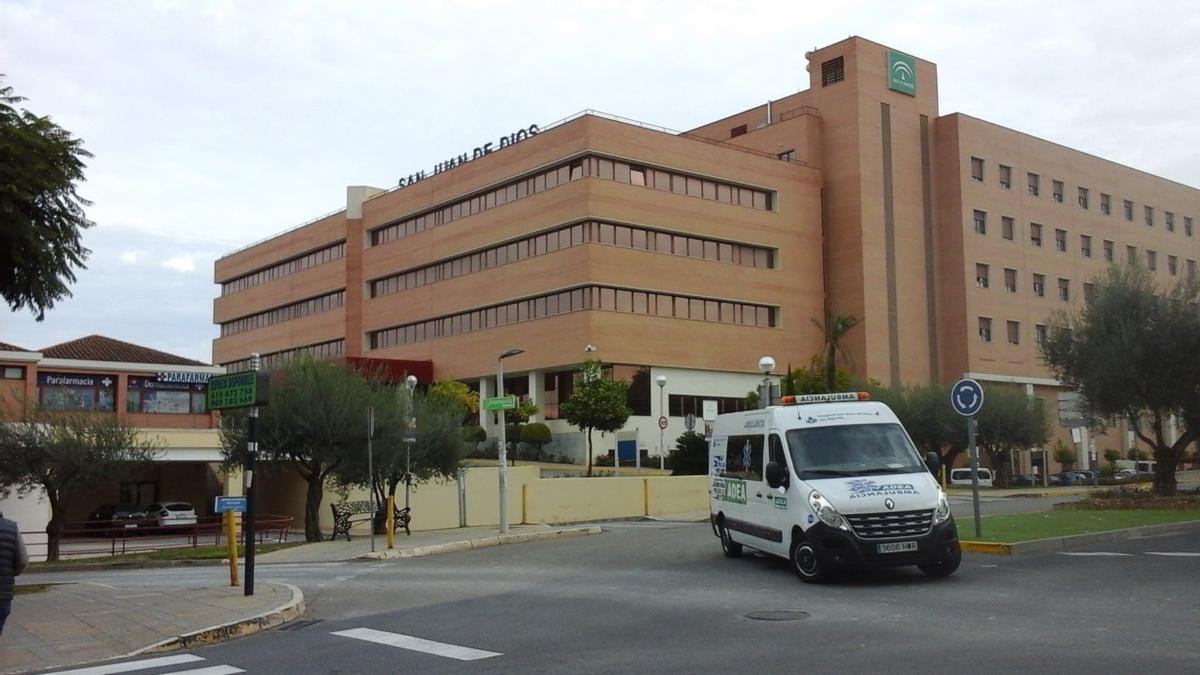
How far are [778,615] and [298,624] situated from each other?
5445mm

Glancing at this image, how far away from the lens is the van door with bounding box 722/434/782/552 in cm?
1538

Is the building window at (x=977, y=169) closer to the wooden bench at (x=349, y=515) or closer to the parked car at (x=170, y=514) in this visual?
the wooden bench at (x=349, y=515)

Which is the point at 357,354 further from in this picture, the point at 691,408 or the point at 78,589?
the point at 78,589

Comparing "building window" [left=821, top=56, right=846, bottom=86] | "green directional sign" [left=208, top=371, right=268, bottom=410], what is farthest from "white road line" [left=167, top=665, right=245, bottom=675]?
"building window" [left=821, top=56, right=846, bottom=86]

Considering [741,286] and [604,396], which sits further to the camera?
[741,286]

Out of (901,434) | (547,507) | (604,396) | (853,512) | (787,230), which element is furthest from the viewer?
(787,230)

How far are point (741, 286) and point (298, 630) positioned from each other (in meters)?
52.4

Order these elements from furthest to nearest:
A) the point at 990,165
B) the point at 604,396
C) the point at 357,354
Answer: the point at 357,354 < the point at 990,165 < the point at 604,396

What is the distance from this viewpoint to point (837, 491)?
13672 millimetres

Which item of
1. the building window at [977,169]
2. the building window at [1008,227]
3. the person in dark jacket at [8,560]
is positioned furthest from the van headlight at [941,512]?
the building window at [1008,227]

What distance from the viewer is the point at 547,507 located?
34.6 m

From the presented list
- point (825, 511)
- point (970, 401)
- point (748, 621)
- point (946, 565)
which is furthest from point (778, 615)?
point (970, 401)

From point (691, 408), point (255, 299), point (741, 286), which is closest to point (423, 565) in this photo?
point (691, 408)

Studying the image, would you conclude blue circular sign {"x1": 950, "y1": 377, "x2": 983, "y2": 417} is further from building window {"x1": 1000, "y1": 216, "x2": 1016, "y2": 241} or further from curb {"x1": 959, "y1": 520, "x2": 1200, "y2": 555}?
building window {"x1": 1000, "y1": 216, "x2": 1016, "y2": 241}
